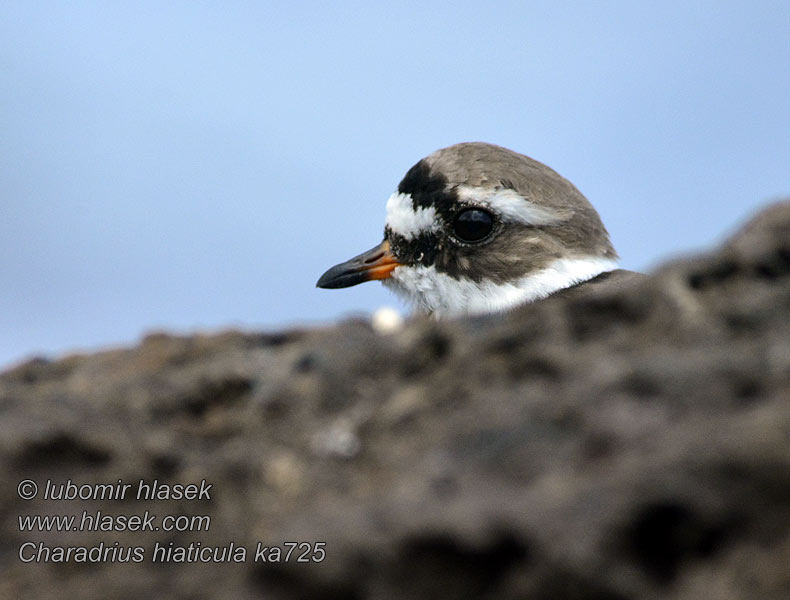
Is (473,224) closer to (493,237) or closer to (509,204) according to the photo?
(493,237)

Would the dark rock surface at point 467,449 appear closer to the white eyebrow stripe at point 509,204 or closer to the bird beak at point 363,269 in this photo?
the white eyebrow stripe at point 509,204

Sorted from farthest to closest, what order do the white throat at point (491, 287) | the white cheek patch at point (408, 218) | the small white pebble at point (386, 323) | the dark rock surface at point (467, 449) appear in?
the white cheek patch at point (408, 218)
the white throat at point (491, 287)
the small white pebble at point (386, 323)
the dark rock surface at point (467, 449)

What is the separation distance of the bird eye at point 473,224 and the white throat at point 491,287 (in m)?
0.27

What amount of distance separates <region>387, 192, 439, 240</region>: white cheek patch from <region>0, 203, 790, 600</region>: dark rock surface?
3090 millimetres

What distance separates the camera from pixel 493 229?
5453mm

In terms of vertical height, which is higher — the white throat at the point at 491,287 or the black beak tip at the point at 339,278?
the black beak tip at the point at 339,278

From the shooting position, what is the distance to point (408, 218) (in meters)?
5.66

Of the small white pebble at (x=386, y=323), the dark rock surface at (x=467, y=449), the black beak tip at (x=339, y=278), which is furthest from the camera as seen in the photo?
the black beak tip at (x=339, y=278)

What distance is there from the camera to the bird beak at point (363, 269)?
229 inches

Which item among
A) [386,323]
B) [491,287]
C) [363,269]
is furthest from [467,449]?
[363,269]

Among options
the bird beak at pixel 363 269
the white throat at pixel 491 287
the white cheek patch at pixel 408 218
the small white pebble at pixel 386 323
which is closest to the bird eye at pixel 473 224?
the white cheek patch at pixel 408 218

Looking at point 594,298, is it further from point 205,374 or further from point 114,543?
point 114,543

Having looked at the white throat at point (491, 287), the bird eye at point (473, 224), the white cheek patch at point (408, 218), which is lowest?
the white throat at point (491, 287)

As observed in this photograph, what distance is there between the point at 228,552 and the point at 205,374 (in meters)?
0.55
